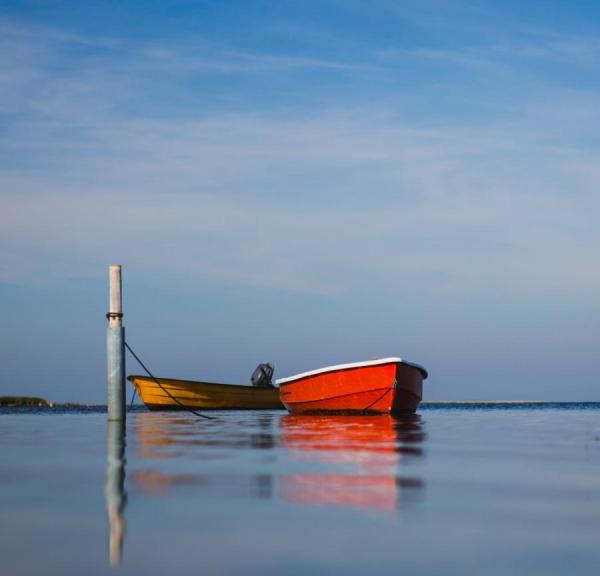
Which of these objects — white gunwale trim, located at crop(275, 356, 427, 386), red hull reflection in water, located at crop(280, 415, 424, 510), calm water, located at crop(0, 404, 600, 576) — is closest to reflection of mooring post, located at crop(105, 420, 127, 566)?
calm water, located at crop(0, 404, 600, 576)

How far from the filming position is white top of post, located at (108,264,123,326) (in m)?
18.5

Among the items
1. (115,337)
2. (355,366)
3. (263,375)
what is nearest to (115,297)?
(115,337)

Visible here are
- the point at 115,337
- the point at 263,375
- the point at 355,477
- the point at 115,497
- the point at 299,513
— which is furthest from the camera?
the point at 263,375

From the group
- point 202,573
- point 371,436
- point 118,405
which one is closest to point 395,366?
point 118,405

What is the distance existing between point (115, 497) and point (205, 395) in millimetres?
41469

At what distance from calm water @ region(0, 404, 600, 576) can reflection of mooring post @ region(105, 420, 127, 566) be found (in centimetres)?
2

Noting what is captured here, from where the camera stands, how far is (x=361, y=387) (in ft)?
87.3

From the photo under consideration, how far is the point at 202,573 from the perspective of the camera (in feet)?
12.3

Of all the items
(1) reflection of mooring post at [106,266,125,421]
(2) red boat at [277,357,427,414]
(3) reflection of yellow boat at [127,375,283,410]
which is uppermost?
(1) reflection of mooring post at [106,266,125,421]

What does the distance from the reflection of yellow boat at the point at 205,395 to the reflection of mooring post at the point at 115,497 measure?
35576 mm

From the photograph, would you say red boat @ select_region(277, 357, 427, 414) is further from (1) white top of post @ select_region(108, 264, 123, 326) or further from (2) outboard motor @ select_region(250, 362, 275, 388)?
(2) outboard motor @ select_region(250, 362, 275, 388)

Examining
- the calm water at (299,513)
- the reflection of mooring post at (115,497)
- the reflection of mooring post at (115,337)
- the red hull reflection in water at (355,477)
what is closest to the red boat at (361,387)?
the reflection of mooring post at (115,337)

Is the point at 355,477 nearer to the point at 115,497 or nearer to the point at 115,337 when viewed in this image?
the point at 115,497

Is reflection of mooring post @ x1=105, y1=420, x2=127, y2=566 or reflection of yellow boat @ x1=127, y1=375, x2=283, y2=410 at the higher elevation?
reflection of mooring post @ x1=105, y1=420, x2=127, y2=566
